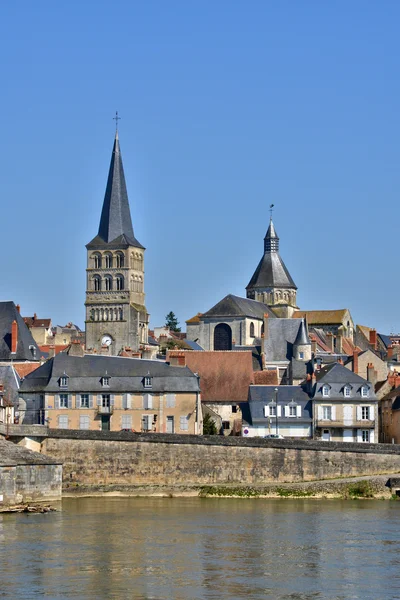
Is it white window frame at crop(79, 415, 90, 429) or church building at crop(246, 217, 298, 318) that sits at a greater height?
church building at crop(246, 217, 298, 318)

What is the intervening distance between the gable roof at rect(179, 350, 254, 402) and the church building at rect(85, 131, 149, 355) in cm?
4255

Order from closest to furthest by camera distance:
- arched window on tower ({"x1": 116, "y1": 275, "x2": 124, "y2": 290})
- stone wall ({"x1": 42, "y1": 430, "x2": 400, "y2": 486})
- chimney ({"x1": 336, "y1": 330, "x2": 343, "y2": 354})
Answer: stone wall ({"x1": 42, "y1": 430, "x2": 400, "y2": 486}) < chimney ({"x1": 336, "y1": 330, "x2": 343, "y2": 354}) < arched window on tower ({"x1": 116, "y1": 275, "x2": 124, "y2": 290})

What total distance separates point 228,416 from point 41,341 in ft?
168

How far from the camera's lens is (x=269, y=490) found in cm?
5678

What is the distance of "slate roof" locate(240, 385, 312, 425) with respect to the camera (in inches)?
2576

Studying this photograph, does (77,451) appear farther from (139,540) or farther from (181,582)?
(181,582)

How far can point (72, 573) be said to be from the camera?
118 ft

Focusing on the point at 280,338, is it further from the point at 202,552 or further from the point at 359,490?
the point at 202,552

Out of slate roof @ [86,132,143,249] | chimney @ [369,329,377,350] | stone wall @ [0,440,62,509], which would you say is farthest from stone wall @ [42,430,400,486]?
slate roof @ [86,132,143,249]

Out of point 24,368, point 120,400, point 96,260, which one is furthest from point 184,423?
point 96,260

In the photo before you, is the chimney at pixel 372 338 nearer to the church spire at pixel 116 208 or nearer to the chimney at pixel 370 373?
the church spire at pixel 116 208

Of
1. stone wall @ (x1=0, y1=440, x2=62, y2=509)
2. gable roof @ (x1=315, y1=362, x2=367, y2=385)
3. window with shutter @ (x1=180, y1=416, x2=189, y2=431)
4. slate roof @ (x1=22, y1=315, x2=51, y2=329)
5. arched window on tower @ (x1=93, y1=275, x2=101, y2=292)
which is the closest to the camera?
stone wall @ (x1=0, y1=440, x2=62, y2=509)

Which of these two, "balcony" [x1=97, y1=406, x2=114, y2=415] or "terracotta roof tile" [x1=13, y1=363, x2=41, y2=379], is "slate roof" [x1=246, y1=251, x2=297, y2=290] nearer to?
"terracotta roof tile" [x1=13, y1=363, x2=41, y2=379]

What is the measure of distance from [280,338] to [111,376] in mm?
32879
